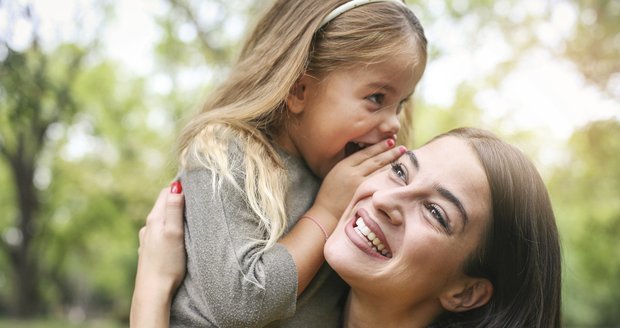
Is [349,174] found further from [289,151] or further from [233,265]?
[233,265]

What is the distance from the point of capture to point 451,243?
2439mm

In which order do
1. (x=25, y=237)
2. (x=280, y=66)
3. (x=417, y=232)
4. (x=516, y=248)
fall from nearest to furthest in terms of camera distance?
(x=417, y=232)
(x=516, y=248)
(x=280, y=66)
(x=25, y=237)

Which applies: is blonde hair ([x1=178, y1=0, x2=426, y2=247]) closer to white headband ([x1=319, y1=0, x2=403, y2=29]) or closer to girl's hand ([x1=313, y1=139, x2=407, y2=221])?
white headband ([x1=319, y1=0, x2=403, y2=29])

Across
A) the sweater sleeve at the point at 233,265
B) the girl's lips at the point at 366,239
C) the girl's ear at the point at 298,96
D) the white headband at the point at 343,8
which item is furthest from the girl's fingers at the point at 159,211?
the white headband at the point at 343,8

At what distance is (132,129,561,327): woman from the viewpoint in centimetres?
243

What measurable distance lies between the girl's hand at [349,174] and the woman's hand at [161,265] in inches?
24.6

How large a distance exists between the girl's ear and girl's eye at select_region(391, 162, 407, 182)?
54cm

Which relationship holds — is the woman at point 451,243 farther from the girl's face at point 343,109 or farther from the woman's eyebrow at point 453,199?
the girl's face at point 343,109

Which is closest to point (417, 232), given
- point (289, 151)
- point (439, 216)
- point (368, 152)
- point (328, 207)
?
point (439, 216)

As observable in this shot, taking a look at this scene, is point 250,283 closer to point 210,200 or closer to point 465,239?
point 210,200

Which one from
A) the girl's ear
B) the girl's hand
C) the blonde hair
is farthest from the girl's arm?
the girl's ear

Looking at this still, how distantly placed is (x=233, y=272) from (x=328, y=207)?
1.95ft

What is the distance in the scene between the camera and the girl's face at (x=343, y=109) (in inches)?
108

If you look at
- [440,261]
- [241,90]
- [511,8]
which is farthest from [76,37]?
[440,261]
